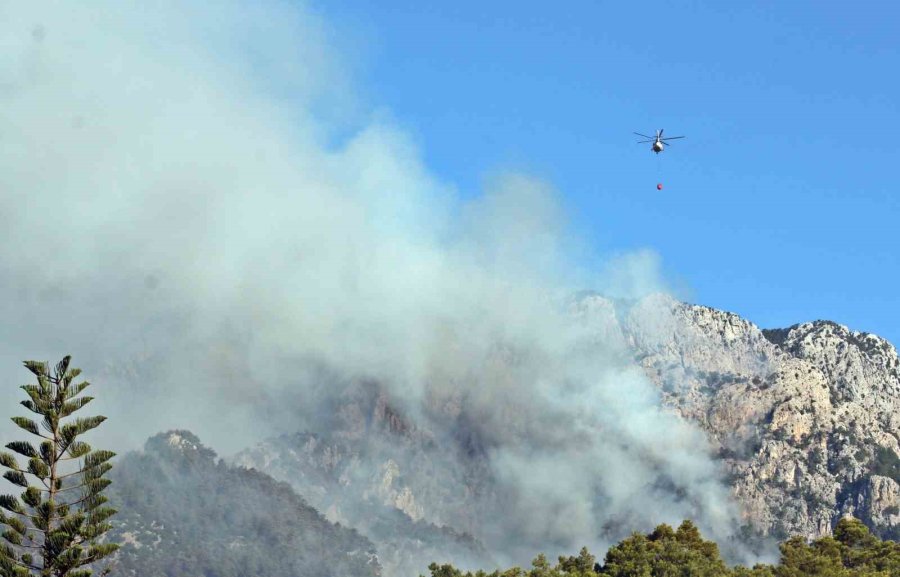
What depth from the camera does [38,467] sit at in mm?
129375

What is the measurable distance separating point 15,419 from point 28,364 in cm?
585

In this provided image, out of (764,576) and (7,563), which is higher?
(764,576)

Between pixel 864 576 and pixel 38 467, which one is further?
pixel 864 576

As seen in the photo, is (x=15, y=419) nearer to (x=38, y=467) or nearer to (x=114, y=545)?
(x=38, y=467)

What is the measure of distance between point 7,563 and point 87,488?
10078 mm

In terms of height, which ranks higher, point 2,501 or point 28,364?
point 28,364

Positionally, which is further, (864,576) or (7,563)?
(864,576)

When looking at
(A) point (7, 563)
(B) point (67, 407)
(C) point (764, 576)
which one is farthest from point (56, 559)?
(C) point (764, 576)

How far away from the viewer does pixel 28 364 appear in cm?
12988

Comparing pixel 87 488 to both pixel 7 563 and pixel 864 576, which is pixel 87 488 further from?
pixel 864 576

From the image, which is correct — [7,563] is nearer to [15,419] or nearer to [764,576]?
[15,419]

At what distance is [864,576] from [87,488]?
118m

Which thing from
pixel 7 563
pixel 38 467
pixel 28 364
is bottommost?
pixel 7 563

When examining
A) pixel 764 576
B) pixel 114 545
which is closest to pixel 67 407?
pixel 114 545
